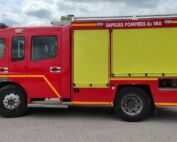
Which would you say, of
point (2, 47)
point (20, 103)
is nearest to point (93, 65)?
point (20, 103)

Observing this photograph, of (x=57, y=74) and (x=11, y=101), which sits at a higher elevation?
(x=57, y=74)

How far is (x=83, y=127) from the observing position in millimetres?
8688

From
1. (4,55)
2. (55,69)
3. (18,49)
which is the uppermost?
(18,49)

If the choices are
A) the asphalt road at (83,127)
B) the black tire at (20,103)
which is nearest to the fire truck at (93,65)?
the black tire at (20,103)

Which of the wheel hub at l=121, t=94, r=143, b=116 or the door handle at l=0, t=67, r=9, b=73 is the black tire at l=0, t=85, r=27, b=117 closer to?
the door handle at l=0, t=67, r=9, b=73

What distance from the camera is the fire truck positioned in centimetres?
938

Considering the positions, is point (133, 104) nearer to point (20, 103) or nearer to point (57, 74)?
point (57, 74)

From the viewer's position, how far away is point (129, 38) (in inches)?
375

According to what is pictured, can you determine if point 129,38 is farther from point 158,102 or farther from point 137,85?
point 158,102

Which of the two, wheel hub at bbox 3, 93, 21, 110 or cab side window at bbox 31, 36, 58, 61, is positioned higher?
cab side window at bbox 31, 36, 58, 61

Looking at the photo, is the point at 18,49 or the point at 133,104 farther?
the point at 18,49

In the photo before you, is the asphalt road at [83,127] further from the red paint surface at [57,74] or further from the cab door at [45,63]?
the cab door at [45,63]

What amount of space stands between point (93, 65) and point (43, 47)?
61.2 inches

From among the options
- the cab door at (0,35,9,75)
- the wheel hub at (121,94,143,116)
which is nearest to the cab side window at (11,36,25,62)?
the cab door at (0,35,9,75)
